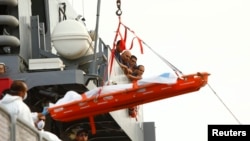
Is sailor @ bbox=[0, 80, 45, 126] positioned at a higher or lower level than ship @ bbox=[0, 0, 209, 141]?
lower

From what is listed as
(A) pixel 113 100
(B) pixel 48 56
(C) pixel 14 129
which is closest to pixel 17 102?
(C) pixel 14 129

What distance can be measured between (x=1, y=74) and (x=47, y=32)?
A: 11.4 ft

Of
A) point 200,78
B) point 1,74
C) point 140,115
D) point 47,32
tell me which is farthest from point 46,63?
point 140,115

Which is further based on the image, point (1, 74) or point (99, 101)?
point (1, 74)

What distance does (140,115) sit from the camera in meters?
31.3

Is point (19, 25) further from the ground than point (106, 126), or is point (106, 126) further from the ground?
point (19, 25)

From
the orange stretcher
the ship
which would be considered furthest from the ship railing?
the ship

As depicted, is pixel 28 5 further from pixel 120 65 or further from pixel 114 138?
pixel 114 138

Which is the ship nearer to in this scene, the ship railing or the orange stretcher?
the orange stretcher

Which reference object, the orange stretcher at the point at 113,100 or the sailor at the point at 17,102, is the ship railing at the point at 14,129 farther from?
the orange stretcher at the point at 113,100

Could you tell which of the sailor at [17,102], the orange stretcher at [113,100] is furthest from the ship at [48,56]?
the sailor at [17,102]

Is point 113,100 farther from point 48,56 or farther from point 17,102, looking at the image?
point 48,56

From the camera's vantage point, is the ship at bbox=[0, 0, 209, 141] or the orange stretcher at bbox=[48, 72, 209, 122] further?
the ship at bbox=[0, 0, 209, 141]

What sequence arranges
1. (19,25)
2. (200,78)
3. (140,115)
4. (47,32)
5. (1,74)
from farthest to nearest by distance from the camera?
1. (140,115)
2. (47,32)
3. (19,25)
4. (1,74)
5. (200,78)
